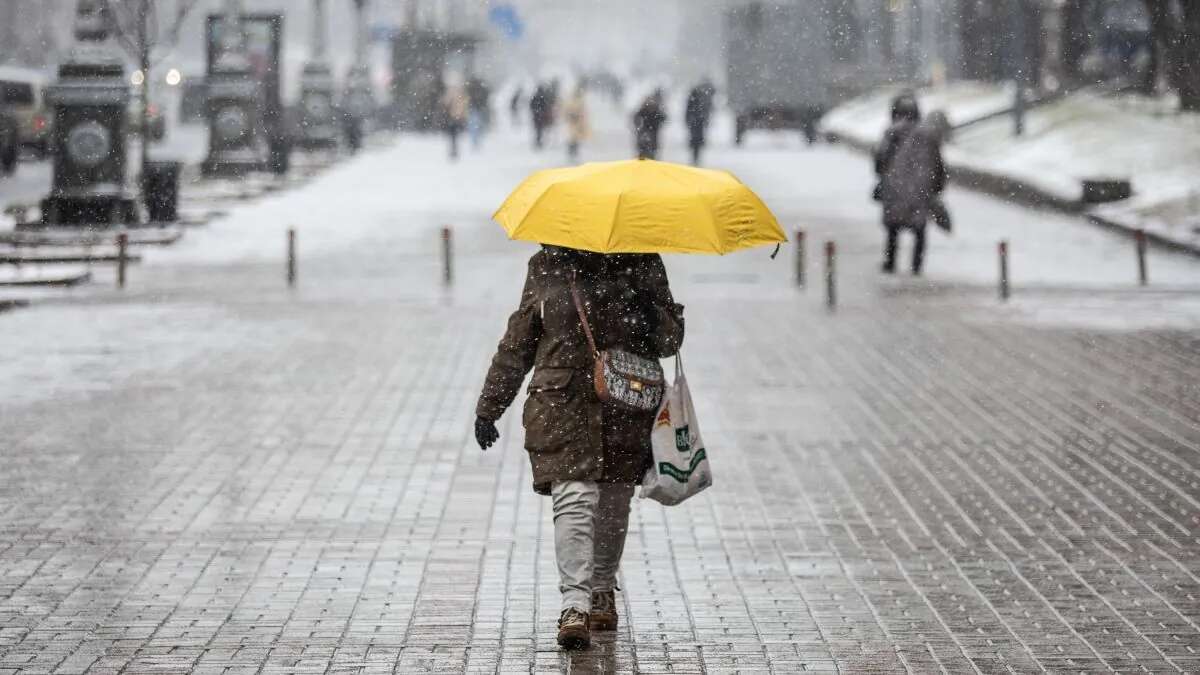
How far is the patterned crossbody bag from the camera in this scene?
261 inches

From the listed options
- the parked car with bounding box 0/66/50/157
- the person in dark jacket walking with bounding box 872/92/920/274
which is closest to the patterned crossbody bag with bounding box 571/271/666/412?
the person in dark jacket walking with bounding box 872/92/920/274

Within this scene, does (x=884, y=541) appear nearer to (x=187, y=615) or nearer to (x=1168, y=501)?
(x=1168, y=501)

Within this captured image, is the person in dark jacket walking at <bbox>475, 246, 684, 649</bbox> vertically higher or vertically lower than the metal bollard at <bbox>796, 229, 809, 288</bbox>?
higher

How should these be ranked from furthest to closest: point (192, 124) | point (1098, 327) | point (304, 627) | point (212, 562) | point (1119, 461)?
1. point (192, 124)
2. point (1098, 327)
3. point (1119, 461)
4. point (212, 562)
5. point (304, 627)

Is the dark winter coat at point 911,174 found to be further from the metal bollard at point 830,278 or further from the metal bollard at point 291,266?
the metal bollard at point 291,266

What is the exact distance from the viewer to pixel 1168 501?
9.57m

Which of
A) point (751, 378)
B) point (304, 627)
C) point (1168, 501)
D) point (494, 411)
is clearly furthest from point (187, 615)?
point (751, 378)

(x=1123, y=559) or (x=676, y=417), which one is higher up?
(x=676, y=417)

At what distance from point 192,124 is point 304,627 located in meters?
61.6

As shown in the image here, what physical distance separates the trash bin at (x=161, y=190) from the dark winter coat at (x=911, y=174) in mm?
9433

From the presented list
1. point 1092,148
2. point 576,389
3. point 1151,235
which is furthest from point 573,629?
point 1092,148

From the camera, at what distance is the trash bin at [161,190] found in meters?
25.6

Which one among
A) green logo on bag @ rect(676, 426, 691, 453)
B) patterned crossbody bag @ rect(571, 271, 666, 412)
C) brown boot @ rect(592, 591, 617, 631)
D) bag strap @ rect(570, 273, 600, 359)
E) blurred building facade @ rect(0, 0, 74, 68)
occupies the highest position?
blurred building facade @ rect(0, 0, 74, 68)

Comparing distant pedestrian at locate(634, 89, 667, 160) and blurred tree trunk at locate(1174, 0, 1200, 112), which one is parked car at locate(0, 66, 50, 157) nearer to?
distant pedestrian at locate(634, 89, 667, 160)
